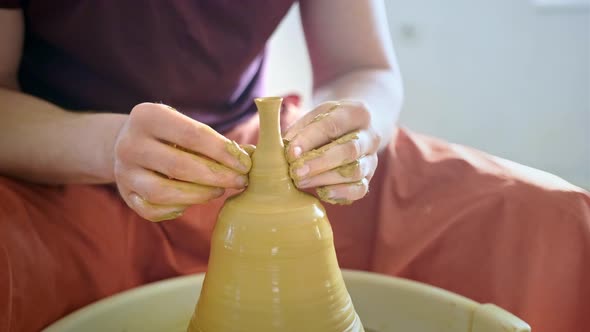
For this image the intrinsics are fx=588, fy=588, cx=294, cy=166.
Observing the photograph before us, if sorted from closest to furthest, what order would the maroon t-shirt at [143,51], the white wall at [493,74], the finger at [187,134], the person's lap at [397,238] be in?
1. the finger at [187,134]
2. the person's lap at [397,238]
3. the maroon t-shirt at [143,51]
4. the white wall at [493,74]

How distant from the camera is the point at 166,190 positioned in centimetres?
61

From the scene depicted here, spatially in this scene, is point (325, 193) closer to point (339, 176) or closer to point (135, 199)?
point (339, 176)

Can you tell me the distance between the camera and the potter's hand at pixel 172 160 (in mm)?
595

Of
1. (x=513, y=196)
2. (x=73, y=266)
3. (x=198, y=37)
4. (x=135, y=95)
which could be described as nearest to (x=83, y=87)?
(x=135, y=95)

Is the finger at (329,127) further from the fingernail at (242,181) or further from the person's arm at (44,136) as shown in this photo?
the person's arm at (44,136)

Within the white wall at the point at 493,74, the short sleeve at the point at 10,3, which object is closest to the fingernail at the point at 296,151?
the short sleeve at the point at 10,3

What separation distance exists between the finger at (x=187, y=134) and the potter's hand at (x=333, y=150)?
65mm

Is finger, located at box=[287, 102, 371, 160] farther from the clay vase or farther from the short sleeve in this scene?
the short sleeve

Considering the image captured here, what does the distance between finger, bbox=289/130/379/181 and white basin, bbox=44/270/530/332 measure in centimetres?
25

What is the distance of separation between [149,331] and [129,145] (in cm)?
31

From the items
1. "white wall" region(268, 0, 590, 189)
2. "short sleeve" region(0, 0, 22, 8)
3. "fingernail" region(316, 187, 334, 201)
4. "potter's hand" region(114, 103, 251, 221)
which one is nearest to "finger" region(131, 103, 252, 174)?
"potter's hand" region(114, 103, 251, 221)

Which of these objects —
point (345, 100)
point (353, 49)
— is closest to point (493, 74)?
point (353, 49)

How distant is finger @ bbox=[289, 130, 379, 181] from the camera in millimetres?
618

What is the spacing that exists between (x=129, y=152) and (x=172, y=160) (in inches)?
2.1
